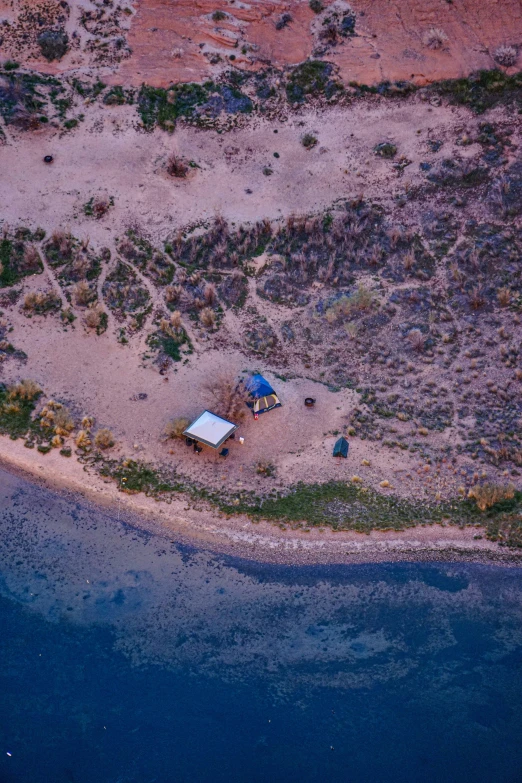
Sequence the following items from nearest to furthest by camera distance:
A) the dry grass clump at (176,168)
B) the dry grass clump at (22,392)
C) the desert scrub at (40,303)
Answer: the dry grass clump at (22,392)
the desert scrub at (40,303)
the dry grass clump at (176,168)

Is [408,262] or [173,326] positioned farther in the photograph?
[408,262]

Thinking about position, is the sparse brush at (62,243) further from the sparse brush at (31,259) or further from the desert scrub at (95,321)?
the desert scrub at (95,321)

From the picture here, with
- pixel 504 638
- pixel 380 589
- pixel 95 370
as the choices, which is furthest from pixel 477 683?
pixel 95 370

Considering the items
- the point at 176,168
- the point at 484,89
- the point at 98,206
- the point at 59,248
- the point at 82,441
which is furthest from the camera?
the point at 484,89

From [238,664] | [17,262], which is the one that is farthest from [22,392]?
[238,664]

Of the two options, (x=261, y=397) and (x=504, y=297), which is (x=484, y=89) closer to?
(x=504, y=297)

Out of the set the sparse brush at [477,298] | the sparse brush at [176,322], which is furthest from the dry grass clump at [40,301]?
the sparse brush at [477,298]

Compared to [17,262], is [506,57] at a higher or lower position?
higher
